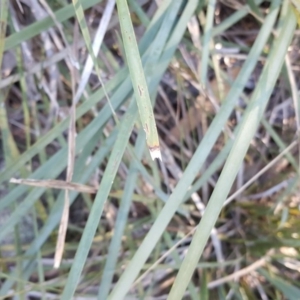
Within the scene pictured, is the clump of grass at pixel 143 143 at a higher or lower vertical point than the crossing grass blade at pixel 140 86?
lower

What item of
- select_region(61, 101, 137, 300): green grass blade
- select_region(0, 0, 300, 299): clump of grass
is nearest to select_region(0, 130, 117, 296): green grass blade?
select_region(0, 0, 300, 299): clump of grass

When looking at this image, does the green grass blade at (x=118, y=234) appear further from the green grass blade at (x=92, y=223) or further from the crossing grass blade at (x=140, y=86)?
the crossing grass blade at (x=140, y=86)

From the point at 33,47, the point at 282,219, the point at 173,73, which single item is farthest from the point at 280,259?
the point at 33,47

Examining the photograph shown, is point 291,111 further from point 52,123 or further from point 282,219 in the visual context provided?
point 52,123

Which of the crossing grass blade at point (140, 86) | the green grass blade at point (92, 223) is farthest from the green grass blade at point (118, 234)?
the crossing grass blade at point (140, 86)

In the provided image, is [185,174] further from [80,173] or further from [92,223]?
[80,173]

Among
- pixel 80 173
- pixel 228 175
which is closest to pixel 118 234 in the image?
pixel 80 173

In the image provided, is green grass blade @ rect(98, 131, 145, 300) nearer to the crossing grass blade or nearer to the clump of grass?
the clump of grass
